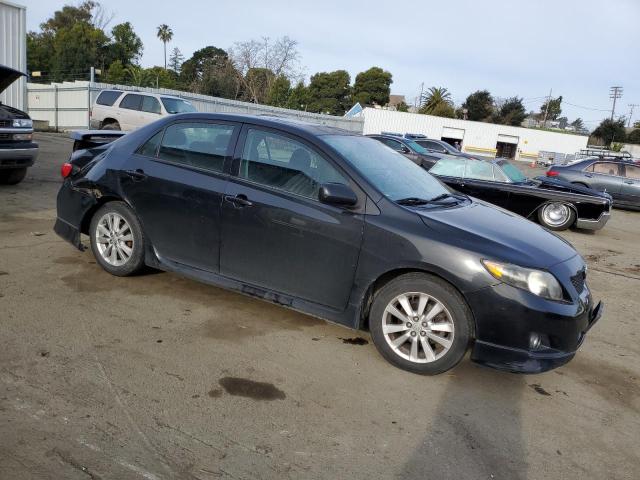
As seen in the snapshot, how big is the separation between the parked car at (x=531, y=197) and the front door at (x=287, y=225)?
6.70 metres

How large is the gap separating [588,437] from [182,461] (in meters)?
2.34

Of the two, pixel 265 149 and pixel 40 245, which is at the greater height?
pixel 265 149

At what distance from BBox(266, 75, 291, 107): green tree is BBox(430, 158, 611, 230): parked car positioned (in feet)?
132

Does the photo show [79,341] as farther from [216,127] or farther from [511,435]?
[511,435]

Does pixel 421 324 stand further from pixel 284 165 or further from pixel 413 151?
pixel 413 151

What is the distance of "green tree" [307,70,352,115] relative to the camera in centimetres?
7050

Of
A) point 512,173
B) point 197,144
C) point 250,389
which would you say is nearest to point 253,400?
point 250,389

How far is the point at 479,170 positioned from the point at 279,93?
134 feet

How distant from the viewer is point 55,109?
24.2 metres

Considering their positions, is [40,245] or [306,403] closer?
[306,403]

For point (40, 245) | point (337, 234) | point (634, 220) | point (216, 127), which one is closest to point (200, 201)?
point (216, 127)

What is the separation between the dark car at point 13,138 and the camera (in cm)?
832

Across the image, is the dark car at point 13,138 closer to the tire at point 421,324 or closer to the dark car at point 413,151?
the tire at point 421,324

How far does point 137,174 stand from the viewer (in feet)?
15.6
